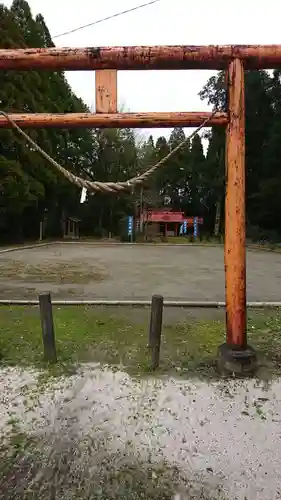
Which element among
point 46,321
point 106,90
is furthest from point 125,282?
point 106,90

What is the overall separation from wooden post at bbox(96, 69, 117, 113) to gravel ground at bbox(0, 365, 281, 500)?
2476mm

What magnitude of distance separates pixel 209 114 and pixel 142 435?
275 cm

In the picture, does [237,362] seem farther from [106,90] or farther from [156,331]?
[106,90]

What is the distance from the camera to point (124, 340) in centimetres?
420

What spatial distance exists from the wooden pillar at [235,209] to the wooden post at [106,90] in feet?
3.49

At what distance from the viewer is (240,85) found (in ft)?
10.6

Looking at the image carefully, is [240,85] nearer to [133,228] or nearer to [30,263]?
[30,263]

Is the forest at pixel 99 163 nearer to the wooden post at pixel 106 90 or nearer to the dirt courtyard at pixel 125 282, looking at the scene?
the dirt courtyard at pixel 125 282

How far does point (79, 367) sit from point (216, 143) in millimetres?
26422

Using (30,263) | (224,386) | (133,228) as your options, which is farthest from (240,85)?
(133,228)

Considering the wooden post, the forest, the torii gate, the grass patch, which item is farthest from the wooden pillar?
the forest

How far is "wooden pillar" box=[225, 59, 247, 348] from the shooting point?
10.7 ft

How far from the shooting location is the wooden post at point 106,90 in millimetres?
3387

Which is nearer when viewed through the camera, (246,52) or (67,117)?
(246,52)
